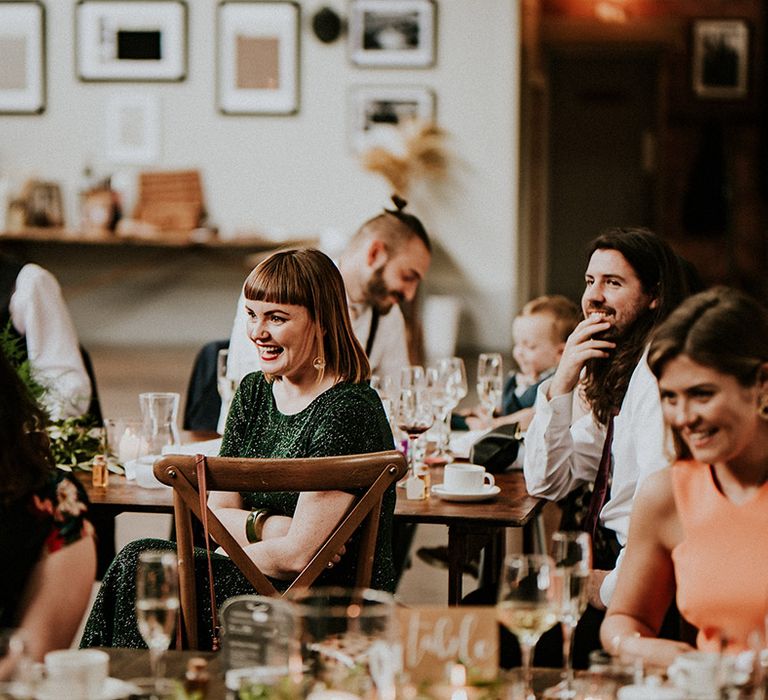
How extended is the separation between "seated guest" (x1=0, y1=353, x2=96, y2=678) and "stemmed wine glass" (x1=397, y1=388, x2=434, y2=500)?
126 cm

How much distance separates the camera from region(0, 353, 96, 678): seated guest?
74.0 inches

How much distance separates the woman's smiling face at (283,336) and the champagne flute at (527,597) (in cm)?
119

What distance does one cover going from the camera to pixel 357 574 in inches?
98.0

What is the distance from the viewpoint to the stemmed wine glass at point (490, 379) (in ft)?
12.5

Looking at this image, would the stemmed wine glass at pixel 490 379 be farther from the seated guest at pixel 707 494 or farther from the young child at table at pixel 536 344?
the seated guest at pixel 707 494

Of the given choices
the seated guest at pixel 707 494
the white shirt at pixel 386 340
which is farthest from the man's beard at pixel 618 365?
the white shirt at pixel 386 340

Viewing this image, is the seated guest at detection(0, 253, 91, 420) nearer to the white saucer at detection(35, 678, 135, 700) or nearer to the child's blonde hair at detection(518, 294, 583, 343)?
the child's blonde hair at detection(518, 294, 583, 343)

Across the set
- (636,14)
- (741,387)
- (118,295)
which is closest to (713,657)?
(741,387)

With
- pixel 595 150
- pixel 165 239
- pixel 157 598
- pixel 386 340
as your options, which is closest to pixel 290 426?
pixel 157 598

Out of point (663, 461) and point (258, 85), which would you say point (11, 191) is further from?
point (663, 461)

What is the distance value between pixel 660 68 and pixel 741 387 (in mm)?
11222

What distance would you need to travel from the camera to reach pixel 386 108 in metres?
9.09

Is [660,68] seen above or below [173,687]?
above

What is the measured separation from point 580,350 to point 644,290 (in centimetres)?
21
